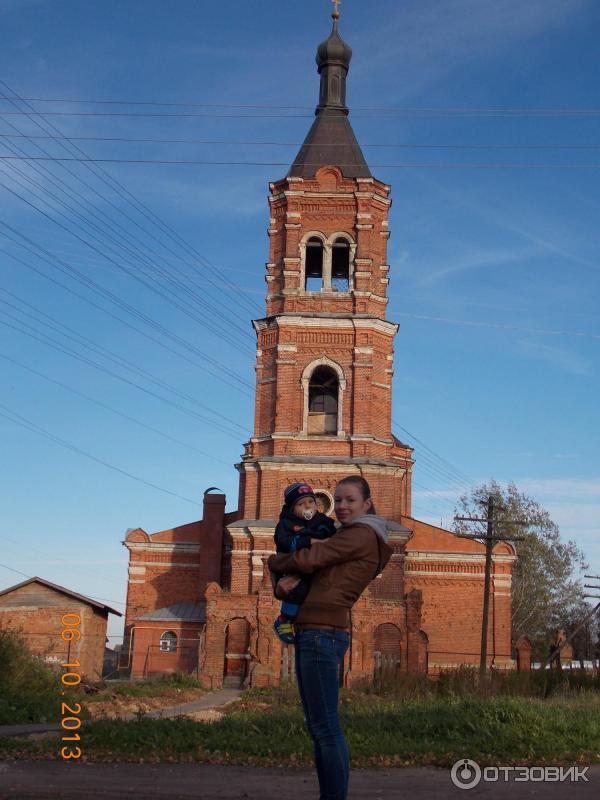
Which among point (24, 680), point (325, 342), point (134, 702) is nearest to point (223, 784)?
point (24, 680)

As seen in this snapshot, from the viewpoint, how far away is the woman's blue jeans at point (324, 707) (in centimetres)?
574

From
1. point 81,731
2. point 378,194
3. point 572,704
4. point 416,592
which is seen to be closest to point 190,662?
point 416,592

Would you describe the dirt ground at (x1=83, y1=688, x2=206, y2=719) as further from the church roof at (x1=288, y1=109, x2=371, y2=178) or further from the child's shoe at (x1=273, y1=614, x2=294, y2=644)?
the church roof at (x1=288, y1=109, x2=371, y2=178)

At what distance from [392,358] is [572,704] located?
2141cm

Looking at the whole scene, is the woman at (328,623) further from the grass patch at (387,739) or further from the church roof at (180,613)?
the church roof at (180,613)

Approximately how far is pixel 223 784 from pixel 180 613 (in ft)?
92.5

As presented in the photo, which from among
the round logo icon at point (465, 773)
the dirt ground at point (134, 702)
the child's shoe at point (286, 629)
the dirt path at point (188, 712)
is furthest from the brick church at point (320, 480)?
the child's shoe at point (286, 629)

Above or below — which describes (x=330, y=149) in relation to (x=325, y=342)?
above

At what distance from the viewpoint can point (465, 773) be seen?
29.8 ft

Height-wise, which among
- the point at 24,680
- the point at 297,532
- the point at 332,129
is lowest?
the point at 24,680

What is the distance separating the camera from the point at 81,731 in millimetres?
10953

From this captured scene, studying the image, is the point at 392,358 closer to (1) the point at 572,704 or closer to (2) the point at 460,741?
(1) the point at 572,704

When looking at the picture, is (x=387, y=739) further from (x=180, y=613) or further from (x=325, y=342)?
(x=180, y=613)

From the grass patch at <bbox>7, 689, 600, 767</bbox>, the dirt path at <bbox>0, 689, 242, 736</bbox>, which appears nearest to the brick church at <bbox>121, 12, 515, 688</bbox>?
the dirt path at <bbox>0, 689, 242, 736</bbox>
